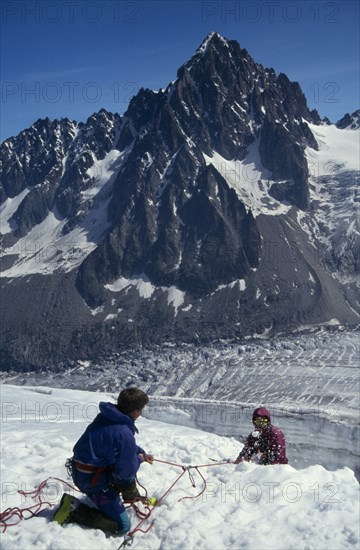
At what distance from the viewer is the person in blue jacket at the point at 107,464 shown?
31.5ft

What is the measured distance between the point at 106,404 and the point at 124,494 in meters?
2.01

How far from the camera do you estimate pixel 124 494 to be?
1032 centimetres

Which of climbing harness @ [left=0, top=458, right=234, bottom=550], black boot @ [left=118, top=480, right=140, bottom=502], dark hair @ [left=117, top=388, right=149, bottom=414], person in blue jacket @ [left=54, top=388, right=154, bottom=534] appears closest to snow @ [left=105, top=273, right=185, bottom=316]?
climbing harness @ [left=0, top=458, right=234, bottom=550]

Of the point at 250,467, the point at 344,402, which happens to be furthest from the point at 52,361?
the point at 250,467

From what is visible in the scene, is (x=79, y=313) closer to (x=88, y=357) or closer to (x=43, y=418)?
(x=88, y=357)

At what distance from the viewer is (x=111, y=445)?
9547mm

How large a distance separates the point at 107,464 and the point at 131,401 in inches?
47.8

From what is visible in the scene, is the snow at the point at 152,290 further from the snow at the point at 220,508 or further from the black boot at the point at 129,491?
the black boot at the point at 129,491

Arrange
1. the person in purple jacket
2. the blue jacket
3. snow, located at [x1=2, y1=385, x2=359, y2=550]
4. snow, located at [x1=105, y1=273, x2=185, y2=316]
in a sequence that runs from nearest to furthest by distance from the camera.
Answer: snow, located at [x1=2, y1=385, x2=359, y2=550] < the blue jacket < the person in purple jacket < snow, located at [x1=105, y1=273, x2=185, y2=316]

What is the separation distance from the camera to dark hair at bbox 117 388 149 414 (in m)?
9.79

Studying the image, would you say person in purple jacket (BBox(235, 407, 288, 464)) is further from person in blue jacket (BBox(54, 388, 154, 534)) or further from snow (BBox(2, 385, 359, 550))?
person in blue jacket (BBox(54, 388, 154, 534))

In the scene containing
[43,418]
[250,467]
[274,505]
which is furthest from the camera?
[43,418]

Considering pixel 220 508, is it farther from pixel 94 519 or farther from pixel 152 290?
pixel 152 290

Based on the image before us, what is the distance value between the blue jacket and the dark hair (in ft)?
0.42
